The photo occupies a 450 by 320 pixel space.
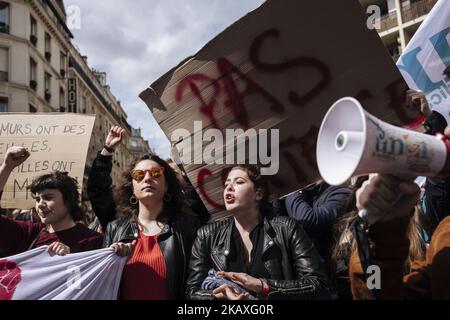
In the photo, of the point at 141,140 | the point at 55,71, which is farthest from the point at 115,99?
the point at 55,71

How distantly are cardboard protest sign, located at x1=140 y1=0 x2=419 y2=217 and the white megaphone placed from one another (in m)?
1.57

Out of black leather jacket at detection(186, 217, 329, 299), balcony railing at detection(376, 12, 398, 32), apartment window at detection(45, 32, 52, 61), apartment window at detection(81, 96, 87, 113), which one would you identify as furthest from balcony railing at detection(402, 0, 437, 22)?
apartment window at detection(81, 96, 87, 113)

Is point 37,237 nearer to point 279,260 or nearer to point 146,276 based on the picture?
point 146,276

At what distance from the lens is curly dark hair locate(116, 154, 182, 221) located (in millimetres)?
3070

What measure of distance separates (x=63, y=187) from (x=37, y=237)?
0.37 m

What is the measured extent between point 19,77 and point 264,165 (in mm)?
24667

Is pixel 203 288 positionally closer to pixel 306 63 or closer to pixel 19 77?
pixel 306 63

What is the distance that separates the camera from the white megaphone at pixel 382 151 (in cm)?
120

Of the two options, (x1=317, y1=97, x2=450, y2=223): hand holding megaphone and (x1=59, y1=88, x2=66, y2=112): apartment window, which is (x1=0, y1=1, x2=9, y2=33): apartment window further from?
(x1=317, y1=97, x2=450, y2=223): hand holding megaphone

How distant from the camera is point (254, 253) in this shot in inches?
97.9

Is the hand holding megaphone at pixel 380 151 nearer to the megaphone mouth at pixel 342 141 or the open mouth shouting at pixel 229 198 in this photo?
the megaphone mouth at pixel 342 141

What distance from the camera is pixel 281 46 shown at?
2.90 meters

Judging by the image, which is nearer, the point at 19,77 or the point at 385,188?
the point at 385,188

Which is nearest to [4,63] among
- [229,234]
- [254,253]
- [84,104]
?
[84,104]
